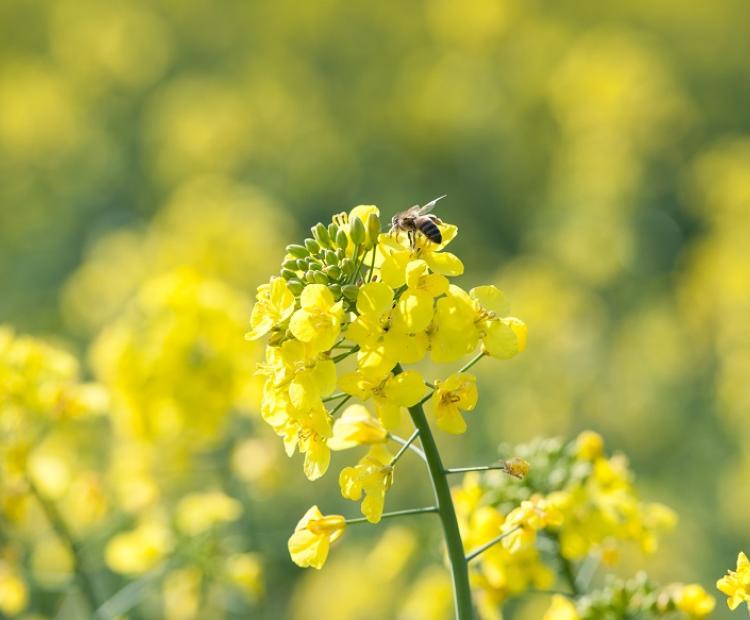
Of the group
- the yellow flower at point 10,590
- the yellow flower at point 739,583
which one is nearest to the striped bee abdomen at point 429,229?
the yellow flower at point 739,583

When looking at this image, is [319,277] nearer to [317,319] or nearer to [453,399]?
[317,319]

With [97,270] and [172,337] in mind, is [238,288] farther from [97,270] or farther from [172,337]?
[172,337]

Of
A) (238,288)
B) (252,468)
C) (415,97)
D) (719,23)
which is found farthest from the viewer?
(719,23)

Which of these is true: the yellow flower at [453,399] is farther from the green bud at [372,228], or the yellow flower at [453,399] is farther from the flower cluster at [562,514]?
the flower cluster at [562,514]

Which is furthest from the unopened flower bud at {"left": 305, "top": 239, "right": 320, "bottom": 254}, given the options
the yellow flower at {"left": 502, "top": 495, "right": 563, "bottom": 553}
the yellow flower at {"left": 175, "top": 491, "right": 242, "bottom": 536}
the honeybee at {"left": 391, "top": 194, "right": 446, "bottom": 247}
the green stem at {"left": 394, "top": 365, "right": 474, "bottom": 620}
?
the yellow flower at {"left": 175, "top": 491, "right": 242, "bottom": 536}

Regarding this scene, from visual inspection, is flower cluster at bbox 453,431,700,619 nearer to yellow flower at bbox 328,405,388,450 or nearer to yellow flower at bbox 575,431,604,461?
yellow flower at bbox 575,431,604,461

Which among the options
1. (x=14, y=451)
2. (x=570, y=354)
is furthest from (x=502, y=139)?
(x=14, y=451)
